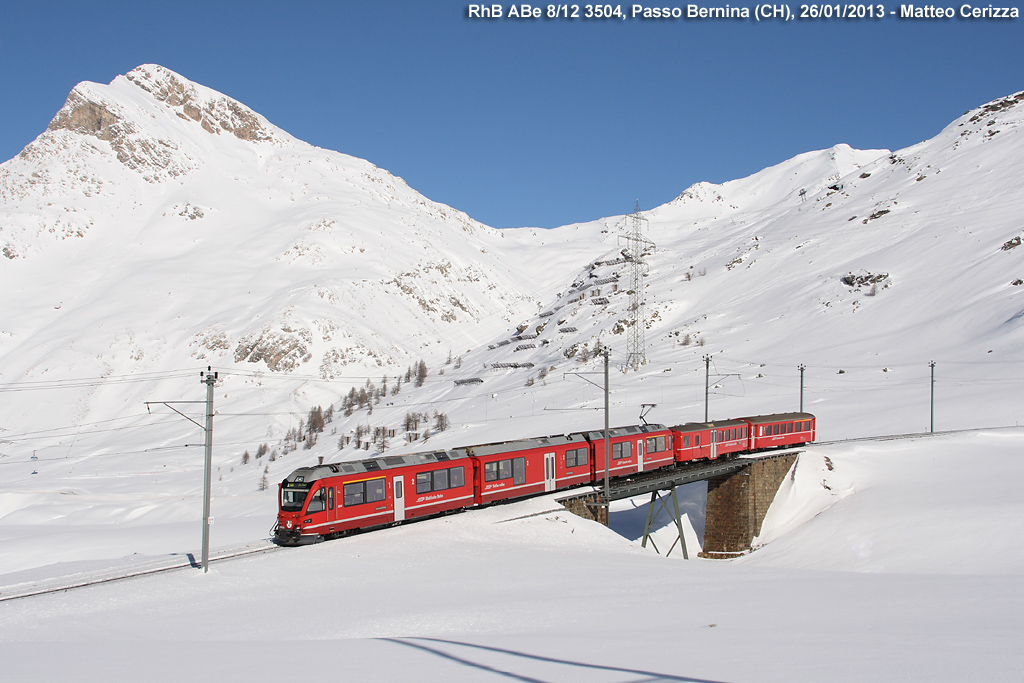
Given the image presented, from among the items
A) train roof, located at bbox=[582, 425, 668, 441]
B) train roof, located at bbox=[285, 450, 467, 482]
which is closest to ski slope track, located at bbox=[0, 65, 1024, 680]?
train roof, located at bbox=[285, 450, 467, 482]

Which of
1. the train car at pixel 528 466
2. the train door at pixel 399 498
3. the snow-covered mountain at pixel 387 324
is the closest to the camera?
the train door at pixel 399 498

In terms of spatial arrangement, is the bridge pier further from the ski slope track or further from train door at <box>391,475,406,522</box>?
train door at <box>391,475,406,522</box>

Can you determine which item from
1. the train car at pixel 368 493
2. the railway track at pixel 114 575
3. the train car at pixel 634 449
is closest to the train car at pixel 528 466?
the train car at pixel 368 493

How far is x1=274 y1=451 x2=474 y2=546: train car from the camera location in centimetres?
2569

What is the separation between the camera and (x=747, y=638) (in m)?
13.5

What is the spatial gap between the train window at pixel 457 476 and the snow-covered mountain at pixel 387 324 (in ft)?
A: 40.6

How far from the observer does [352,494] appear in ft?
88.3

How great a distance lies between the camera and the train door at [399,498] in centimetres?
2844

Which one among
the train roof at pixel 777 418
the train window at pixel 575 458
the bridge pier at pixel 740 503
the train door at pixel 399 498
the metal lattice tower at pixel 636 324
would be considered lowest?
the bridge pier at pixel 740 503

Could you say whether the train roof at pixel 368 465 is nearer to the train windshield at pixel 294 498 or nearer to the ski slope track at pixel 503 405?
the train windshield at pixel 294 498

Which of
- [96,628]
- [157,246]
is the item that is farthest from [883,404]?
[157,246]

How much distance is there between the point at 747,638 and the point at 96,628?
49.4 feet

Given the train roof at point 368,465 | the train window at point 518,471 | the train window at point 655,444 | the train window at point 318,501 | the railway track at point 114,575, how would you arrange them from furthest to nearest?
the train window at point 655,444 < the train window at point 518,471 < the train roof at point 368,465 < the train window at point 318,501 < the railway track at point 114,575

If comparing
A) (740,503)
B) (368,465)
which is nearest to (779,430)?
(740,503)
